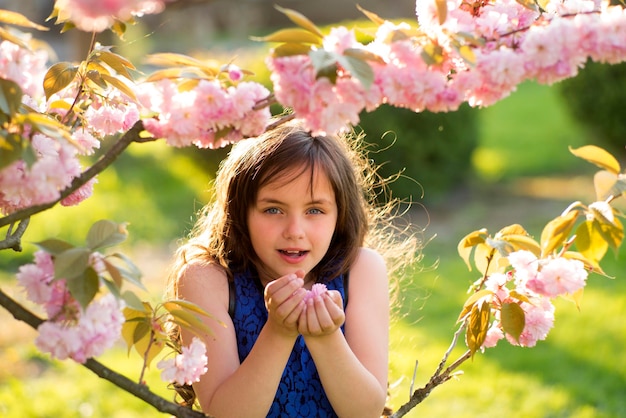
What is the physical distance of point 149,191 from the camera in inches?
287

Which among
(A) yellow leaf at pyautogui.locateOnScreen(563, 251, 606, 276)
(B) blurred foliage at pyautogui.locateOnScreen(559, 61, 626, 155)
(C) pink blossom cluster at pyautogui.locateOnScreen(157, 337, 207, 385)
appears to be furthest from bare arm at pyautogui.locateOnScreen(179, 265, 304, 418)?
(B) blurred foliage at pyautogui.locateOnScreen(559, 61, 626, 155)

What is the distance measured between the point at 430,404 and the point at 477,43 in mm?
2718

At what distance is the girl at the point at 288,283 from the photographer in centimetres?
165

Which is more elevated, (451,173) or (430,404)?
(430,404)

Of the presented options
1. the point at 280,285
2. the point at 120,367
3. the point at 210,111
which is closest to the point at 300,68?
the point at 210,111

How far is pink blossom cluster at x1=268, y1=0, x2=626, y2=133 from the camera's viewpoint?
111cm

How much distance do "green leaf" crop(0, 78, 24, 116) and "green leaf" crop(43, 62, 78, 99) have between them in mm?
408

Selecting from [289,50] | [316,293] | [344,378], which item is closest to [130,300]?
[289,50]

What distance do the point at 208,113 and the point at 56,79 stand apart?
45 centimetres

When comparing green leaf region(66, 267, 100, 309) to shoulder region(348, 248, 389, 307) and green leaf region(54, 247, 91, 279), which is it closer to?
green leaf region(54, 247, 91, 279)

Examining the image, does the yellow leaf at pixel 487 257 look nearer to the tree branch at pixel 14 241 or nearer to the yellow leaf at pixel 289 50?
the yellow leaf at pixel 289 50

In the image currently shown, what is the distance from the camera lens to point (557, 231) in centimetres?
136

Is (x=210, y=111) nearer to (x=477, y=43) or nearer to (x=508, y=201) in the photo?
(x=477, y=43)

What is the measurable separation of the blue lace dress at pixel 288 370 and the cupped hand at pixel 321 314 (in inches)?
16.6
